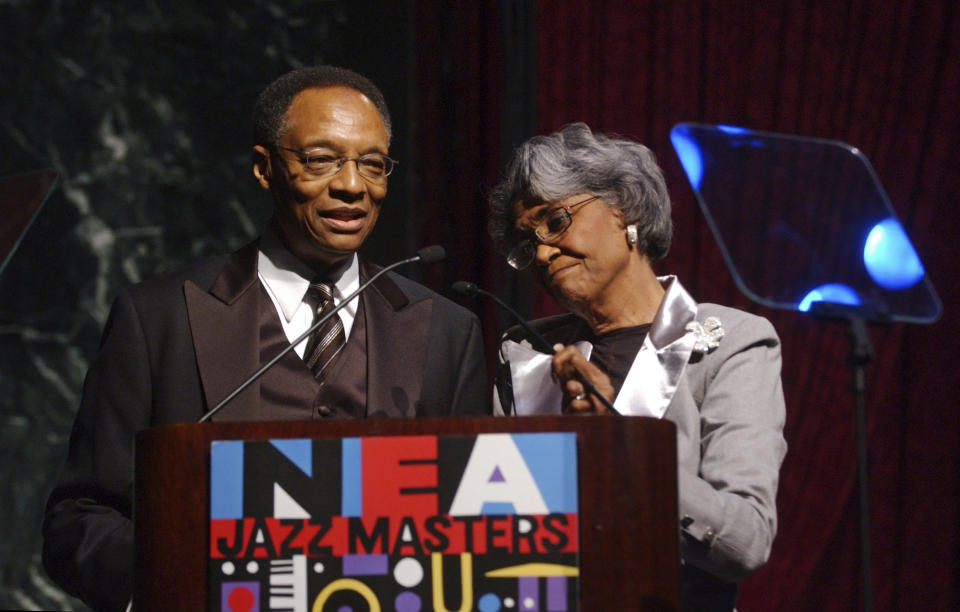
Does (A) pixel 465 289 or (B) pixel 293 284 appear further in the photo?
(B) pixel 293 284

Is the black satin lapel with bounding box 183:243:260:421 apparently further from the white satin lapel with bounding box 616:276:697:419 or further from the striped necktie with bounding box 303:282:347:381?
the white satin lapel with bounding box 616:276:697:419

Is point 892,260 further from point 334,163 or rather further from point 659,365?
point 334,163

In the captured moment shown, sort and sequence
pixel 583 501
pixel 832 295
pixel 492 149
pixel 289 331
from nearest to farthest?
pixel 583 501
pixel 832 295
pixel 289 331
pixel 492 149

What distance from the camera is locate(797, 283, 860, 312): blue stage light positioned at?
160 cm

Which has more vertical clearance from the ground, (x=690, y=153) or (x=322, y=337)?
(x=690, y=153)

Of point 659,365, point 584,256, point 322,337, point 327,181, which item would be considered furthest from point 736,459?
point 327,181

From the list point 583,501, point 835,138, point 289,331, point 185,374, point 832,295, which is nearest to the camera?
point 583,501

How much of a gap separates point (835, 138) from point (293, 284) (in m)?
1.61

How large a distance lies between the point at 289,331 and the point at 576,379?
0.61m

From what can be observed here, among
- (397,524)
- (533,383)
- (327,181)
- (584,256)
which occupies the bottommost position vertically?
(397,524)

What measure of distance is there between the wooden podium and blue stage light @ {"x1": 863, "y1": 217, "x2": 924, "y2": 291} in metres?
0.41

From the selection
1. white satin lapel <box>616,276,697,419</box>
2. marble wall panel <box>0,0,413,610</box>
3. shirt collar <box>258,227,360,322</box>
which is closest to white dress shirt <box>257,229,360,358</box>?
shirt collar <box>258,227,360,322</box>

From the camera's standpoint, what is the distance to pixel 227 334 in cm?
204

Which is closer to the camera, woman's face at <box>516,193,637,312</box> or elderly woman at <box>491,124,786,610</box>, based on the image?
elderly woman at <box>491,124,786,610</box>
